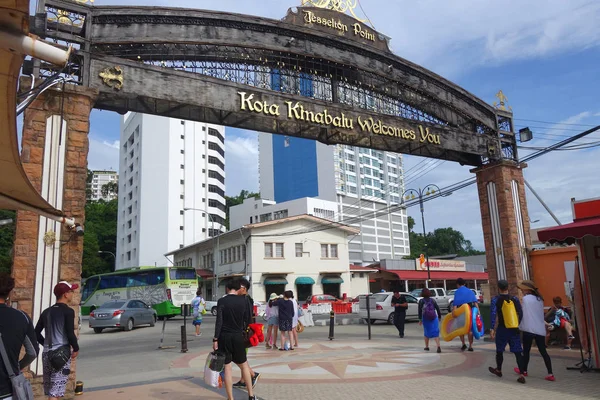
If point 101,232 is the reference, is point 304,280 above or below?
below

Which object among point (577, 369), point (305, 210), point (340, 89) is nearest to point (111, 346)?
point (340, 89)

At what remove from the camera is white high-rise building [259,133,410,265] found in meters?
93.1

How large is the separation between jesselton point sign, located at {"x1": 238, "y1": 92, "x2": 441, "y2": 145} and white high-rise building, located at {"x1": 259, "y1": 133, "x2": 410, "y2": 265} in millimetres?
71996

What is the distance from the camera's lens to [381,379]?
27.7ft

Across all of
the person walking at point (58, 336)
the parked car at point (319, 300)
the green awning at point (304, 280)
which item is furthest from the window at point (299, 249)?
the person walking at point (58, 336)

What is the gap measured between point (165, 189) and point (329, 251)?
33270 mm

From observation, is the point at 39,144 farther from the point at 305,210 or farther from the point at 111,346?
the point at 305,210

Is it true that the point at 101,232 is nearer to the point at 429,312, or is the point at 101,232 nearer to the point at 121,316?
the point at 121,316

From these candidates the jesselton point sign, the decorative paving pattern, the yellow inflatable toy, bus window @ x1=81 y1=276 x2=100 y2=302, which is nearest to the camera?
the decorative paving pattern

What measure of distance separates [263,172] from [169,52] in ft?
288

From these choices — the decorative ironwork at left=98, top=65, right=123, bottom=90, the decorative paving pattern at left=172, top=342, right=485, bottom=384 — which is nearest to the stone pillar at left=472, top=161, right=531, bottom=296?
the decorative paving pattern at left=172, top=342, right=485, bottom=384

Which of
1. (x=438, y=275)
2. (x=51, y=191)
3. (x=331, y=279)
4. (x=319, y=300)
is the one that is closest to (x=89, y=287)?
(x=319, y=300)

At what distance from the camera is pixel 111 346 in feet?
55.8

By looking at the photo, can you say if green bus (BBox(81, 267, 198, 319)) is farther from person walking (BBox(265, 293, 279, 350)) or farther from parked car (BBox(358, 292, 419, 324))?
person walking (BBox(265, 293, 279, 350))
